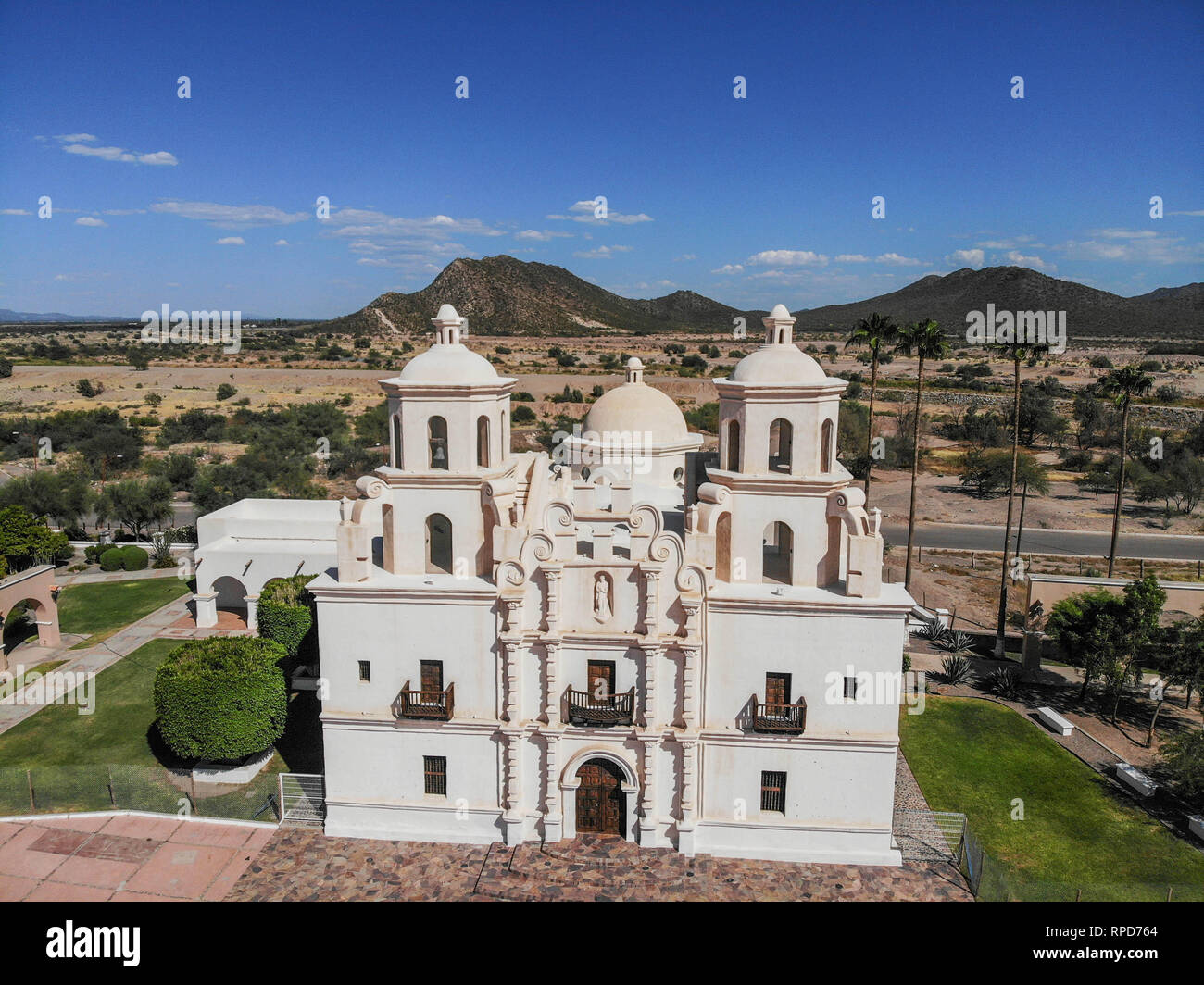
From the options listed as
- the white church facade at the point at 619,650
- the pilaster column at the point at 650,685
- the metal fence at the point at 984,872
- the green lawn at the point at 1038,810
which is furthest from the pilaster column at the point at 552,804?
the green lawn at the point at 1038,810

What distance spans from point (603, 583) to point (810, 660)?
17.7 feet

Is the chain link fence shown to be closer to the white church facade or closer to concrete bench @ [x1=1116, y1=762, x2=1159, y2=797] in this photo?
the white church facade

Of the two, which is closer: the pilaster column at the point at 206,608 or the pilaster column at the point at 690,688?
the pilaster column at the point at 690,688

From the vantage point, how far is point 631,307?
171125 millimetres

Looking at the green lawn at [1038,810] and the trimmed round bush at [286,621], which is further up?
the trimmed round bush at [286,621]

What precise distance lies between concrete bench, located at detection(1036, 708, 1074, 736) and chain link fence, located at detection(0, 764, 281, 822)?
80.1 feet

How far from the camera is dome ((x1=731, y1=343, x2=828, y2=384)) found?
1998cm

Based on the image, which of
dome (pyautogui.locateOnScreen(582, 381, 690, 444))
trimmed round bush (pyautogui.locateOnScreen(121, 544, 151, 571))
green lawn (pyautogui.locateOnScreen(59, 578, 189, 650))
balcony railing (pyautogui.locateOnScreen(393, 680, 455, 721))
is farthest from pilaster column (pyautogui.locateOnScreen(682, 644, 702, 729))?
trimmed round bush (pyautogui.locateOnScreen(121, 544, 151, 571))

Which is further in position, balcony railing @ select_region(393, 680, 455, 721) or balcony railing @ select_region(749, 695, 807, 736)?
balcony railing @ select_region(393, 680, 455, 721)

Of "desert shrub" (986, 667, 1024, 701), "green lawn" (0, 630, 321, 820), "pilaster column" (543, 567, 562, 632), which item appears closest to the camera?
"pilaster column" (543, 567, 562, 632)

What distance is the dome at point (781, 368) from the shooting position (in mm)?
19984

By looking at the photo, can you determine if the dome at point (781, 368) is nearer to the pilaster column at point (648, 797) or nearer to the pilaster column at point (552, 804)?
the pilaster column at point (648, 797)

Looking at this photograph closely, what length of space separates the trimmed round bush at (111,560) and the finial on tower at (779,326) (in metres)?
38.2

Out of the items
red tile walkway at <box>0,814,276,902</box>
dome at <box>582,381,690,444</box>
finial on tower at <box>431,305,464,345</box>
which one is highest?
finial on tower at <box>431,305,464,345</box>
